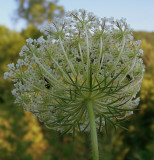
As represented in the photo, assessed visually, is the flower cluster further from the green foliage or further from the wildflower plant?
the green foliage

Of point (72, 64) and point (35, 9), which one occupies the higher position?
point (35, 9)

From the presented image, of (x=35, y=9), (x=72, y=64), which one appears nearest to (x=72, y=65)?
(x=72, y=64)

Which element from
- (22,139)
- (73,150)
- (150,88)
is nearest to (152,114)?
(150,88)

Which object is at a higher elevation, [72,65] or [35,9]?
[35,9]

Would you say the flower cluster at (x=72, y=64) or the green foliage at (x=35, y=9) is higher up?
the green foliage at (x=35, y=9)

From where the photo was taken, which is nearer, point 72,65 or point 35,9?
point 72,65

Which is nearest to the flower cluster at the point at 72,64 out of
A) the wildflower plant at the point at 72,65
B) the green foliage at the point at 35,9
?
the wildflower plant at the point at 72,65

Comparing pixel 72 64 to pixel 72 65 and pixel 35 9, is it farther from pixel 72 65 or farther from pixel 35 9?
pixel 35 9

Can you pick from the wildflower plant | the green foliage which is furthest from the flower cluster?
the green foliage

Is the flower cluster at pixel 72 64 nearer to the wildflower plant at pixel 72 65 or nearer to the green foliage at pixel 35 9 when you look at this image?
the wildflower plant at pixel 72 65
